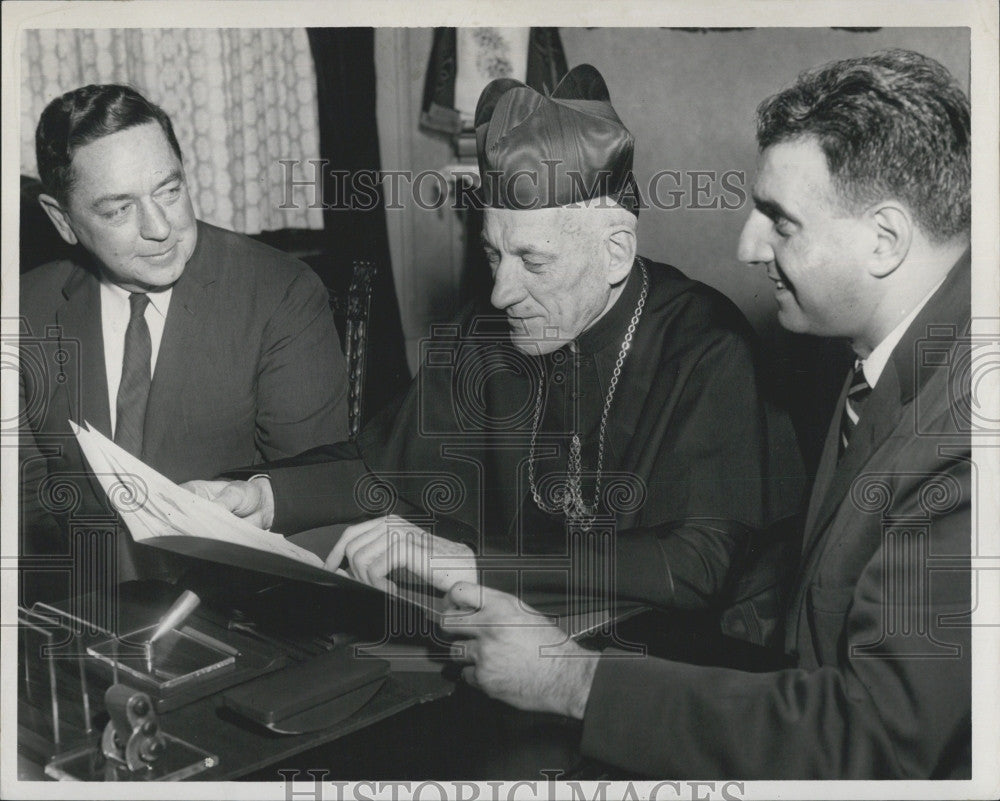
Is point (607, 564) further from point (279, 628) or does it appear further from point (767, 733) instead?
point (279, 628)

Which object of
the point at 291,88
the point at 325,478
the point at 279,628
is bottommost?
the point at 279,628

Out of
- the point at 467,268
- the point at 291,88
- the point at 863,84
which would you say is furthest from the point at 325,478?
the point at 863,84

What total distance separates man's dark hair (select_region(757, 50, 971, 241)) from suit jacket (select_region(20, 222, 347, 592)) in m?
0.92

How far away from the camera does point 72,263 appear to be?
1847mm

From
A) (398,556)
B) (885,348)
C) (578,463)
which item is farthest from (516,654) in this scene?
(885,348)

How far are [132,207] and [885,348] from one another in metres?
1.32

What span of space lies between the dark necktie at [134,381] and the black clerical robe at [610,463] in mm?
264

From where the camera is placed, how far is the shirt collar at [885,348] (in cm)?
163

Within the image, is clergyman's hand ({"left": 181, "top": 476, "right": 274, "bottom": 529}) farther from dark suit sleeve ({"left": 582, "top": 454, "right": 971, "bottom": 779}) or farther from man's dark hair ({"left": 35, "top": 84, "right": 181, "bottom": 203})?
dark suit sleeve ({"left": 582, "top": 454, "right": 971, "bottom": 779})

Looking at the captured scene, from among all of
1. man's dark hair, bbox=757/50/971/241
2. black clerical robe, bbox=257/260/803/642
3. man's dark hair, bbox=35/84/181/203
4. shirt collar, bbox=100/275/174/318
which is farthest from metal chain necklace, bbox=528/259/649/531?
man's dark hair, bbox=35/84/181/203

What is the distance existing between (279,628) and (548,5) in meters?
1.16

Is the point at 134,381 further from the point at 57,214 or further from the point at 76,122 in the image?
the point at 76,122

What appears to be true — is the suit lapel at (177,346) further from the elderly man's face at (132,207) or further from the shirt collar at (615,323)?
the shirt collar at (615,323)

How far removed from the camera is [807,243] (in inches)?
63.9
